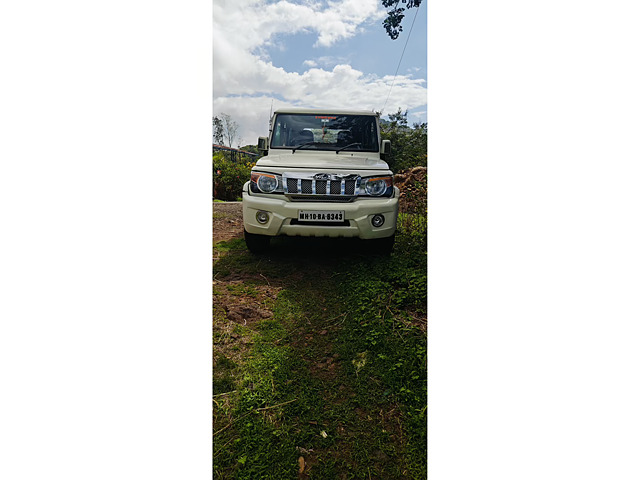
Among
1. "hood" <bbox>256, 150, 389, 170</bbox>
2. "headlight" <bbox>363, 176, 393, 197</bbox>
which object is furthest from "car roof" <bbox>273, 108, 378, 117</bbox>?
"headlight" <bbox>363, 176, 393, 197</bbox>

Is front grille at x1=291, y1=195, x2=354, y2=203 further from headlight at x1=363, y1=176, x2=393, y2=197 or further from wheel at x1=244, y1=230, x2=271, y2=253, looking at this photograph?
wheel at x1=244, y1=230, x2=271, y2=253

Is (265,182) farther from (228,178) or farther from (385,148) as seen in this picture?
(228,178)

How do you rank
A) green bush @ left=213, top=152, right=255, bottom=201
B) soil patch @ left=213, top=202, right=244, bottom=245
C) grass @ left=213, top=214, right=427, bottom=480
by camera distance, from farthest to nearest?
green bush @ left=213, top=152, right=255, bottom=201
soil patch @ left=213, top=202, right=244, bottom=245
grass @ left=213, top=214, right=427, bottom=480

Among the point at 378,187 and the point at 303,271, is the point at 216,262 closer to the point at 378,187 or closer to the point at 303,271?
the point at 303,271

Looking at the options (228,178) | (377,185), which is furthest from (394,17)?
(228,178)

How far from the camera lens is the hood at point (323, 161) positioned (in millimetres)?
3107

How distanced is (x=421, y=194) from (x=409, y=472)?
261 cm

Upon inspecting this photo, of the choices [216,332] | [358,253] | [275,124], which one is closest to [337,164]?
[358,253]

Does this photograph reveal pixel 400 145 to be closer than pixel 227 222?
Yes

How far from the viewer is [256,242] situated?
3.36 metres

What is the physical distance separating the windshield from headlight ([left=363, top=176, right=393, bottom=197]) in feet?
2.61

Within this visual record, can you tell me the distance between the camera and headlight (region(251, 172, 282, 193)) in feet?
10.0

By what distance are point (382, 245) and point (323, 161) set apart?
2.94 feet

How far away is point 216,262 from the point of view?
3297 mm
